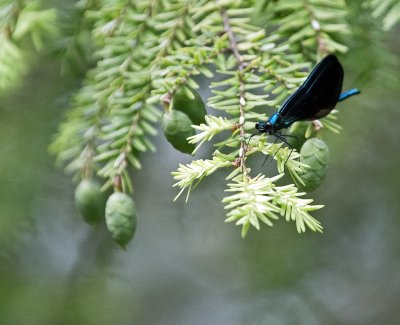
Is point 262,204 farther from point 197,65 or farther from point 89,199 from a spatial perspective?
point 89,199

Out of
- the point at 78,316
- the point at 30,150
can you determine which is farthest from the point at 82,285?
the point at 30,150

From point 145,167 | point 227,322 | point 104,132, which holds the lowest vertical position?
point 227,322

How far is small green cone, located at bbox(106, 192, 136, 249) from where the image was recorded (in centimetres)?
79

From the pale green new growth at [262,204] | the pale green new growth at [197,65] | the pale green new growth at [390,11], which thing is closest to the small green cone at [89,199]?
the pale green new growth at [197,65]

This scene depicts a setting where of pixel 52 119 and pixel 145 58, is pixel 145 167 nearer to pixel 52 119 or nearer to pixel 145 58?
pixel 52 119

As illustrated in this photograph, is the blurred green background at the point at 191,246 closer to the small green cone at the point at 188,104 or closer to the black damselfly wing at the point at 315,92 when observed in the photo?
the small green cone at the point at 188,104

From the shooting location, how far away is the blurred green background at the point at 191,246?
58.3 inches

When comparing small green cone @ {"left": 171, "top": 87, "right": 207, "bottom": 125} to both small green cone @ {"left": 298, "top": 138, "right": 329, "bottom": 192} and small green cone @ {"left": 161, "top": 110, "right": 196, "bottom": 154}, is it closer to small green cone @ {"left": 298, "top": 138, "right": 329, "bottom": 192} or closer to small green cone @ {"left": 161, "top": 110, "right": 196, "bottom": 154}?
small green cone @ {"left": 161, "top": 110, "right": 196, "bottom": 154}

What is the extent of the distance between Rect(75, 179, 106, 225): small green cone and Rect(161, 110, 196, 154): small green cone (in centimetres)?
19

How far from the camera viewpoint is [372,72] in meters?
1.06

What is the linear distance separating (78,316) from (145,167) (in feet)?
1.55

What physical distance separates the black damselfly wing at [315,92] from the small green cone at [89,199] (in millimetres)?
323

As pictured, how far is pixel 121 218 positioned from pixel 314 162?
0.82 ft

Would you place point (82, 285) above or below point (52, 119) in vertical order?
below
